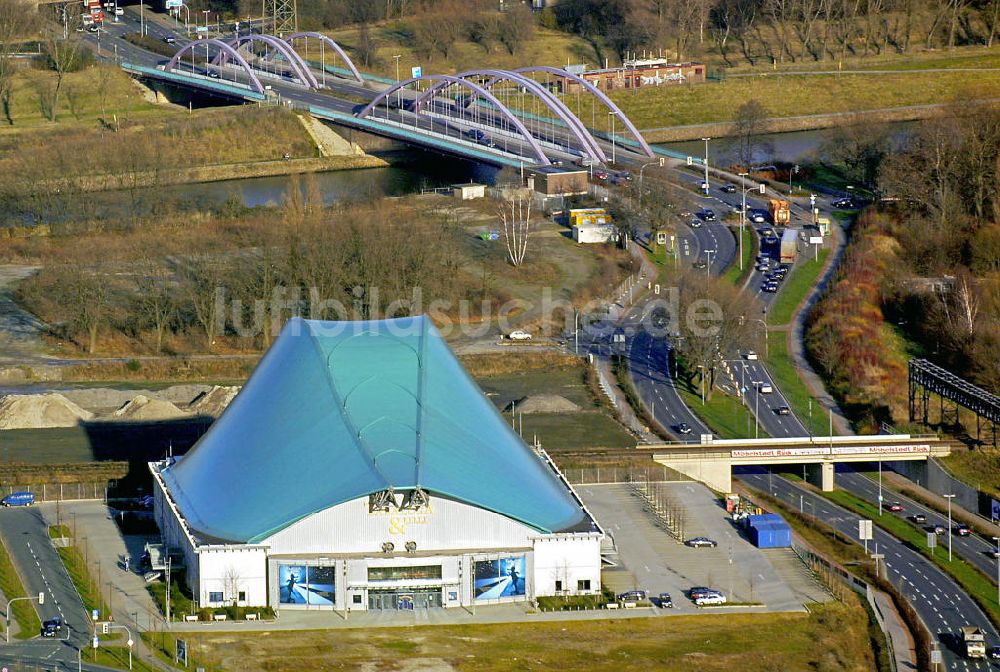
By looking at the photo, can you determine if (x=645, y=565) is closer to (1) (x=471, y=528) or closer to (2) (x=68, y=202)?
(1) (x=471, y=528)

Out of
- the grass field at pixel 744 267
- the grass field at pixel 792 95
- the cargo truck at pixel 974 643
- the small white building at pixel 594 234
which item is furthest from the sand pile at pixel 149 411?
the grass field at pixel 792 95

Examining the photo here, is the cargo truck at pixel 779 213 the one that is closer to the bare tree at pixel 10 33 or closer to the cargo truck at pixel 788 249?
the cargo truck at pixel 788 249

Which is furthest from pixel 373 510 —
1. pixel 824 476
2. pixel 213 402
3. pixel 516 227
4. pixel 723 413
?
pixel 516 227

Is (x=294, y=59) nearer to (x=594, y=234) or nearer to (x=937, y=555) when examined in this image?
(x=594, y=234)

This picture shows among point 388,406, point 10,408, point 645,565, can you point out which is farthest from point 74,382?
point 645,565

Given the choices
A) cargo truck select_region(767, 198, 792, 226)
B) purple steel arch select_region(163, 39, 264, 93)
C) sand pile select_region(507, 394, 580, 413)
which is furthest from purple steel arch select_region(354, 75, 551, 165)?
sand pile select_region(507, 394, 580, 413)
